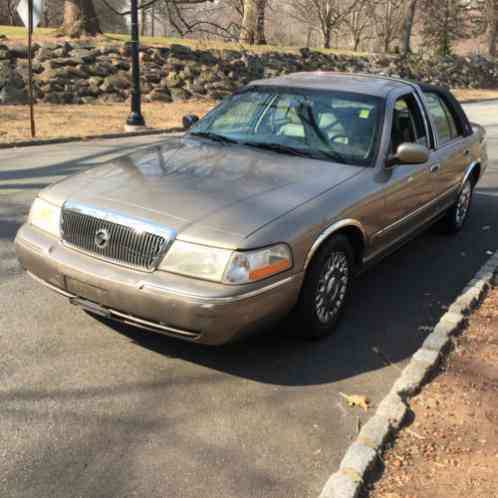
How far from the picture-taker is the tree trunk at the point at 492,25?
51094mm

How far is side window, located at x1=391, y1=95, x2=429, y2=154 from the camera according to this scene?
5039mm

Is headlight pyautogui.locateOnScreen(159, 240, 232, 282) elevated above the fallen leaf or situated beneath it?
elevated above

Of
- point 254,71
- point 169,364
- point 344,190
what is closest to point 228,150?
point 344,190

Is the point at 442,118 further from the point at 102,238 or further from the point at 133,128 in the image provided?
the point at 133,128

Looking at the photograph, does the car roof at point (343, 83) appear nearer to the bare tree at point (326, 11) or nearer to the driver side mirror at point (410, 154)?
the driver side mirror at point (410, 154)

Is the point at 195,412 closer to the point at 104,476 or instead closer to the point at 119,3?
the point at 104,476

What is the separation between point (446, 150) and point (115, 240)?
361 cm

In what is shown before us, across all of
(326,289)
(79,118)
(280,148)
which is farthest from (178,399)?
(79,118)

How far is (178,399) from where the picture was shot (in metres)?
3.54

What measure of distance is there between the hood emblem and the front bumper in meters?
0.10

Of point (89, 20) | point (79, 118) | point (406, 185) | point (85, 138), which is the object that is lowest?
point (85, 138)

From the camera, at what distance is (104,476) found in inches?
113

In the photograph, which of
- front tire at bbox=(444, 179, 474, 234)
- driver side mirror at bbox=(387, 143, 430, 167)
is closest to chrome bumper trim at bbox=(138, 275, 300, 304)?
driver side mirror at bbox=(387, 143, 430, 167)

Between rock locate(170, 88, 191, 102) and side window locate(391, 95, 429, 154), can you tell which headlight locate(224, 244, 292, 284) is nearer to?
side window locate(391, 95, 429, 154)
